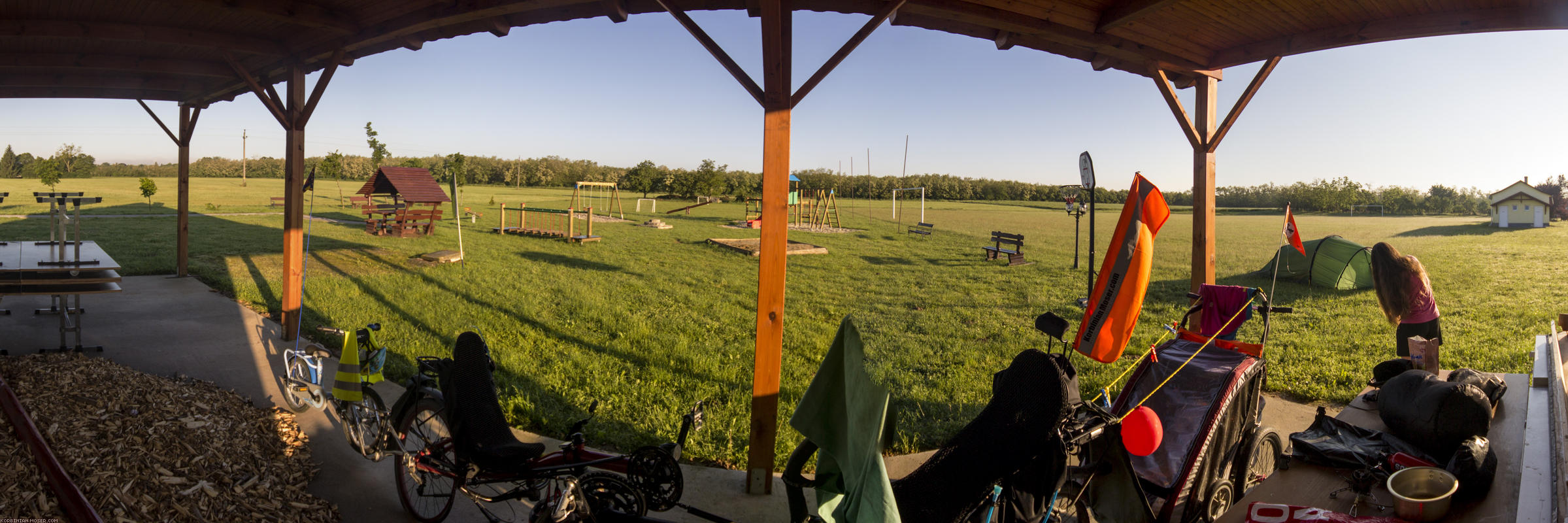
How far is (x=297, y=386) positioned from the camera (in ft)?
15.2

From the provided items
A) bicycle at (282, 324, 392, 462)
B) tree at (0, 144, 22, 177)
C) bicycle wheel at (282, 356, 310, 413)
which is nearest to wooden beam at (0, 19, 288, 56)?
bicycle wheel at (282, 356, 310, 413)

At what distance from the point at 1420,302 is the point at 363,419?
6.25m

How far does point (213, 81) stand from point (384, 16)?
5.41 metres

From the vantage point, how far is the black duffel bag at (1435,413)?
3082 mm

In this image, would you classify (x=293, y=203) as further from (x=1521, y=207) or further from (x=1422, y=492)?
(x=1521, y=207)

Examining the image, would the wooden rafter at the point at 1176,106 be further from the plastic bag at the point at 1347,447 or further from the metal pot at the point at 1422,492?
the metal pot at the point at 1422,492

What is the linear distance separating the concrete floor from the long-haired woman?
88 cm

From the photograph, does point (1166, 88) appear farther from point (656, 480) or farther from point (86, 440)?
point (86, 440)

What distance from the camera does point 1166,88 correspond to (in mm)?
5617

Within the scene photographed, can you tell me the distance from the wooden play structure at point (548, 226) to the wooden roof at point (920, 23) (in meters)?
10.7

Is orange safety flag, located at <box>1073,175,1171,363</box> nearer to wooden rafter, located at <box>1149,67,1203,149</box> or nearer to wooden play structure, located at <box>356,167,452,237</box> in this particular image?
wooden rafter, located at <box>1149,67,1203,149</box>

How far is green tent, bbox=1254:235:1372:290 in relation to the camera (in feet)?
37.1

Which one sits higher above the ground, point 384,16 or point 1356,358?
point 384,16

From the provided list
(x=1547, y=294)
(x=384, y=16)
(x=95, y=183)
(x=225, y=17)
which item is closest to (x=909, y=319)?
(x=384, y=16)
